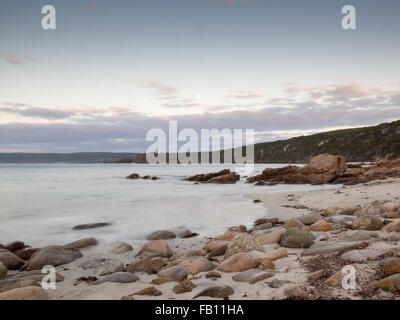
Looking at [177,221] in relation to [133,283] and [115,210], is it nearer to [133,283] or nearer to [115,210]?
[115,210]

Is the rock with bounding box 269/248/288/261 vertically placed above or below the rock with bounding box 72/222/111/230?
above

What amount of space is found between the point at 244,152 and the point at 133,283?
175695 millimetres

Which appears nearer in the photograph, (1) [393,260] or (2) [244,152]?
(1) [393,260]

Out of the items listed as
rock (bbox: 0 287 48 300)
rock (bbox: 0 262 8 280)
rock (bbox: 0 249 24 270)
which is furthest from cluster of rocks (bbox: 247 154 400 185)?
rock (bbox: 0 287 48 300)

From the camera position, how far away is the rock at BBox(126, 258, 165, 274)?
6.42 m

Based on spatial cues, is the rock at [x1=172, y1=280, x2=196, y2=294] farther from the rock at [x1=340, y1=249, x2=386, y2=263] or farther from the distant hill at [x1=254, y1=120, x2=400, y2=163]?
the distant hill at [x1=254, y1=120, x2=400, y2=163]

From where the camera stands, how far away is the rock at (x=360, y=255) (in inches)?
196

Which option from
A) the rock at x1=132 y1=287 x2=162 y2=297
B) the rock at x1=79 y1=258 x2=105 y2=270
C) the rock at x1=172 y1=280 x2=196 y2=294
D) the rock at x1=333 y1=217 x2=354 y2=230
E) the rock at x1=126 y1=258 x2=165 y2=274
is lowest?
the rock at x1=79 y1=258 x2=105 y2=270

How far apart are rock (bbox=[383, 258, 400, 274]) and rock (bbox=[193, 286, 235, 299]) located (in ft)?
7.84

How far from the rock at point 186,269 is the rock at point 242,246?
0.75 metres

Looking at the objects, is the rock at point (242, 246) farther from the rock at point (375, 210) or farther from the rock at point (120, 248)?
the rock at point (375, 210)

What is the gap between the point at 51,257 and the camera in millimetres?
7402
